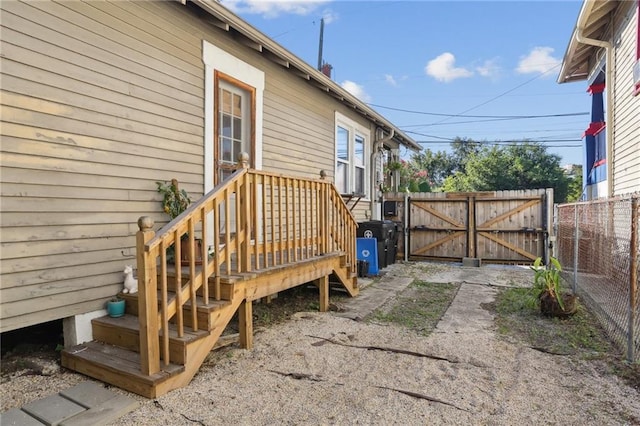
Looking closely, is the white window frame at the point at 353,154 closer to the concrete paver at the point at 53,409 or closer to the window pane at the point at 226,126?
the window pane at the point at 226,126

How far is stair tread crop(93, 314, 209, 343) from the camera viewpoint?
8.61 ft

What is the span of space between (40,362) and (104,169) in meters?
1.59

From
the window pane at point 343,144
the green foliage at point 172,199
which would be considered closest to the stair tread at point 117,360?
the green foliage at point 172,199

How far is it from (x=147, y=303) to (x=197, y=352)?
56cm

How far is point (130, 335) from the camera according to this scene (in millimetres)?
2846

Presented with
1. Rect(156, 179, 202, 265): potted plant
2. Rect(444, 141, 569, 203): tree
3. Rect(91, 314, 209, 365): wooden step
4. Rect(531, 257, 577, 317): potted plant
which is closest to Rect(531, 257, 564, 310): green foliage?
Rect(531, 257, 577, 317): potted plant

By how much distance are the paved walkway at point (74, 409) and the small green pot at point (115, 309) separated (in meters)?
0.74

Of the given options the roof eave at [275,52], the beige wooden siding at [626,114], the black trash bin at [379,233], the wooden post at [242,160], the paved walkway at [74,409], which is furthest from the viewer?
the black trash bin at [379,233]

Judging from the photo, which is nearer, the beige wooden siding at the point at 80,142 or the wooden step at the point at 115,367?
the wooden step at the point at 115,367

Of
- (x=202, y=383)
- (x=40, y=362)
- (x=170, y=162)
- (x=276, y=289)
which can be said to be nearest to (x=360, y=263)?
(x=276, y=289)

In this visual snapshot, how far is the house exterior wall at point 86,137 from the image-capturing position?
2684 mm

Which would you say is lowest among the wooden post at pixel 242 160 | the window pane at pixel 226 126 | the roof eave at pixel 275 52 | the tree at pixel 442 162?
the wooden post at pixel 242 160

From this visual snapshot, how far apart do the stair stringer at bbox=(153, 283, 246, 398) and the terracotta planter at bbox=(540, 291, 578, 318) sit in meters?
3.42

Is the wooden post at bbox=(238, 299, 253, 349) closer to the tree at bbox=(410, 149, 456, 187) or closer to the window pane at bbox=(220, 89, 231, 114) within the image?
the window pane at bbox=(220, 89, 231, 114)
